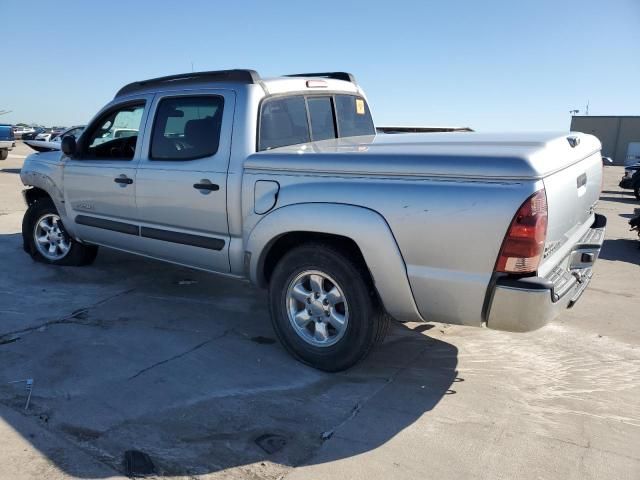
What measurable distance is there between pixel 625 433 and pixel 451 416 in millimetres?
950

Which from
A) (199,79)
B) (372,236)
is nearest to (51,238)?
(199,79)

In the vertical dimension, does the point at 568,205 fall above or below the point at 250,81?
below

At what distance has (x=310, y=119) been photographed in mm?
4707

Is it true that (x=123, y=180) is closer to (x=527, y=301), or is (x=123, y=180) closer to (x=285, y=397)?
(x=285, y=397)

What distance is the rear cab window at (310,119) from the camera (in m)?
4.20

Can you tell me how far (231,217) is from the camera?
13.3 feet

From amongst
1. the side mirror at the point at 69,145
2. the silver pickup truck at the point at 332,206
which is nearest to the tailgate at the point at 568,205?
the silver pickup truck at the point at 332,206

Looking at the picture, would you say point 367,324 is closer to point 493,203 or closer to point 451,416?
Answer: point 451,416

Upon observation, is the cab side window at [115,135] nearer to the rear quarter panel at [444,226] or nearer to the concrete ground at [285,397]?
the concrete ground at [285,397]

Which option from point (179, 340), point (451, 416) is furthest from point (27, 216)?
point (451, 416)

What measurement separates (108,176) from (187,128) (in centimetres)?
106

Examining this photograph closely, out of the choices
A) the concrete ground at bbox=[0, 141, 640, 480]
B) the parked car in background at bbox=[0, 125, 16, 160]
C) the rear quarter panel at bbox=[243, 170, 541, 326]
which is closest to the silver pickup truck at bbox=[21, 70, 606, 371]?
the rear quarter panel at bbox=[243, 170, 541, 326]

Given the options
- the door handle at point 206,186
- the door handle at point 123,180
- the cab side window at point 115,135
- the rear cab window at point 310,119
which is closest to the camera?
the door handle at point 206,186

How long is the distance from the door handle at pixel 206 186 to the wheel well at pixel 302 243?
25.4 inches
